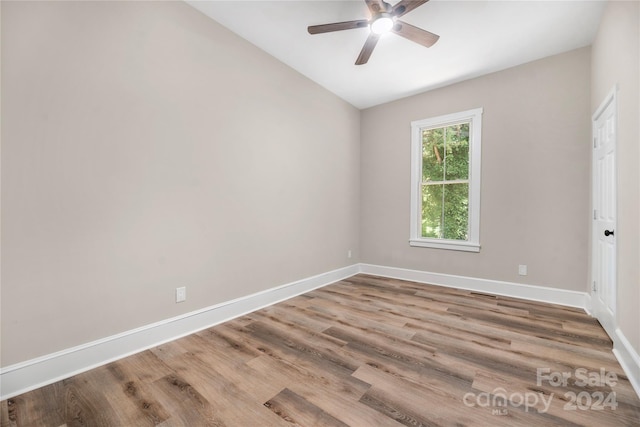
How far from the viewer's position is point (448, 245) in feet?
12.7

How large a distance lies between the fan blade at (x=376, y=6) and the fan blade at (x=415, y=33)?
0.61ft

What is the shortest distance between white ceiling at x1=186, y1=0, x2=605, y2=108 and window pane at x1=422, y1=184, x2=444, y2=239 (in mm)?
1522

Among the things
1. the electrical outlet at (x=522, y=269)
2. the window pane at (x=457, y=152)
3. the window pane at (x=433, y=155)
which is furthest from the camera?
the window pane at (x=433, y=155)

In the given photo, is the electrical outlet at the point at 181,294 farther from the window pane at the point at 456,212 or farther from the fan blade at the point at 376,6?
the window pane at the point at 456,212

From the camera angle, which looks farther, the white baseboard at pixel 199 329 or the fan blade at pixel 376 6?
the fan blade at pixel 376 6

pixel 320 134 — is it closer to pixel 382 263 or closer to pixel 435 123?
pixel 435 123

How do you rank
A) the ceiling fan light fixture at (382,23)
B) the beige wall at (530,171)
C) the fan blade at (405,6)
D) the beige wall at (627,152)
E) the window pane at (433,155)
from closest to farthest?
the beige wall at (627,152)
the fan blade at (405,6)
the ceiling fan light fixture at (382,23)
the beige wall at (530,171)
the window pane at (433,155)

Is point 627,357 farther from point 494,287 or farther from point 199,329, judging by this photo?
point 199,329

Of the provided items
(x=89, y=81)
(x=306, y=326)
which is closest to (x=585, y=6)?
(x=306, y=326)

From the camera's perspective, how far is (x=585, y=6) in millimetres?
2373

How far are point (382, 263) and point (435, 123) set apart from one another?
235cm

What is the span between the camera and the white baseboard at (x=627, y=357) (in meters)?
1.61

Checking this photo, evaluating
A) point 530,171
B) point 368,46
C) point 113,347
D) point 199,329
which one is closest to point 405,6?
point 368,46

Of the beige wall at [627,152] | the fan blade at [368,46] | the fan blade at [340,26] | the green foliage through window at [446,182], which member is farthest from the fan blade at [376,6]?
the green foliage through window at [446,182]
